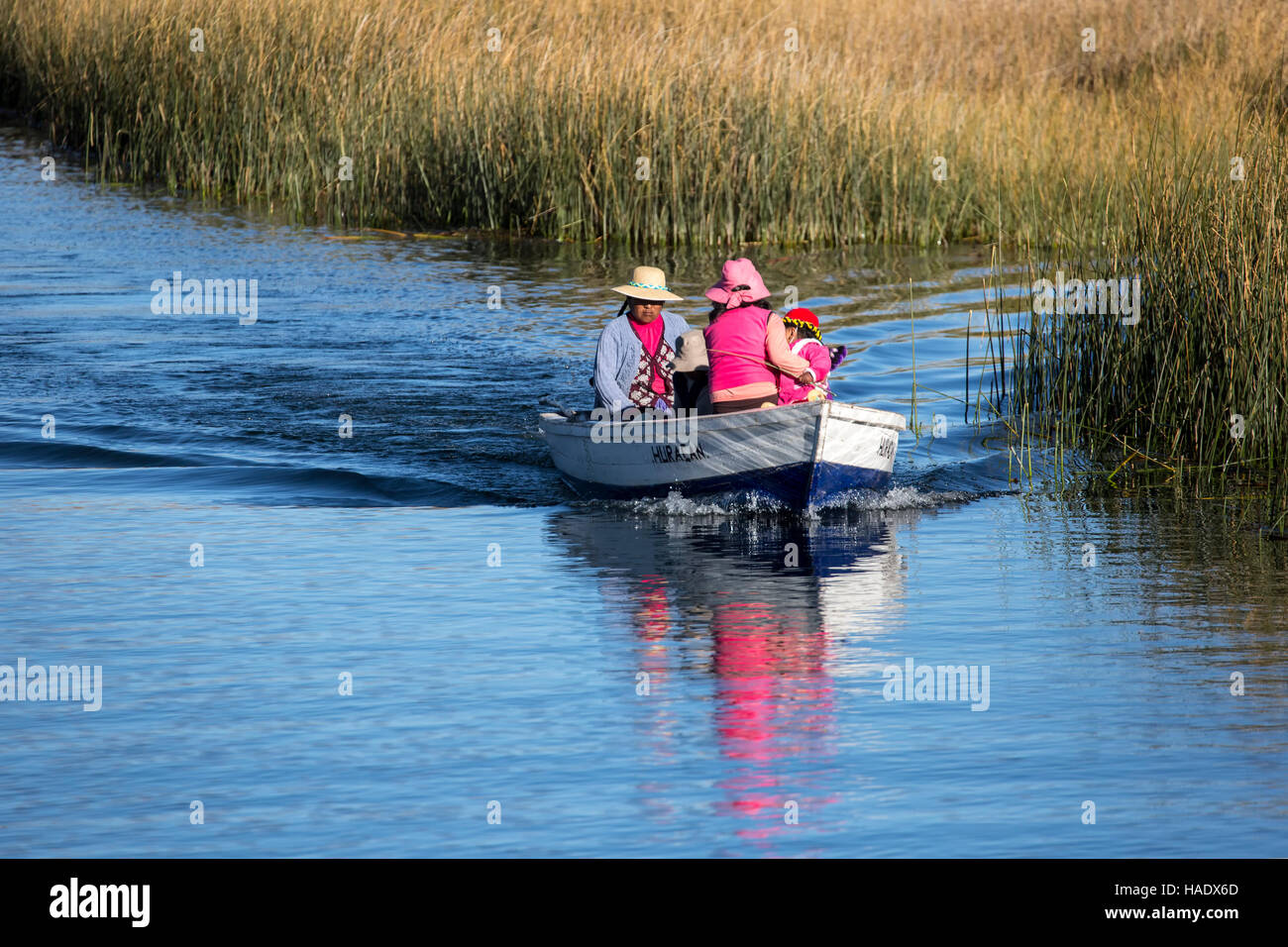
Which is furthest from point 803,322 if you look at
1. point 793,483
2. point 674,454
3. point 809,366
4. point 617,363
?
point 617,363

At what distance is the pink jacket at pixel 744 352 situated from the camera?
11.1 meters

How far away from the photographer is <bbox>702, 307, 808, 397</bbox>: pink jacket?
1109cm

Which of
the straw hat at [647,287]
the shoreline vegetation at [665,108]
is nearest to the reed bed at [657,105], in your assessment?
the shoreline vegetation at [665,108]

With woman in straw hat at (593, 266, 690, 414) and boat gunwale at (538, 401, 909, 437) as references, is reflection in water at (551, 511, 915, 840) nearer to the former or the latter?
boat gunwale at (538, 401, 909, 437)

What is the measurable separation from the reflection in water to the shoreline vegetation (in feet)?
25.7

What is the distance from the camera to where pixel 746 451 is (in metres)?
11.2

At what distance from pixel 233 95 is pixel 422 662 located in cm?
1725

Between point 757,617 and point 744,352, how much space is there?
2626mm

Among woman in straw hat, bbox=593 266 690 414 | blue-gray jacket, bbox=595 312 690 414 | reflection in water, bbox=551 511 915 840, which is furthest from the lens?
blue-gray jacket, bbox=595 312 690 414

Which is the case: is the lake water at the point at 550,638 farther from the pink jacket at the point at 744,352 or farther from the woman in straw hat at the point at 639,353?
the pink jacket at the point at 744,352

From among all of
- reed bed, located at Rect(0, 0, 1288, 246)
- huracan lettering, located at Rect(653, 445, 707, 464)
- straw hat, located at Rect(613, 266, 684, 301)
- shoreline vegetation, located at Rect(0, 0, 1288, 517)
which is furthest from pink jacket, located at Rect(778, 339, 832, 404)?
reed bed, located at Rect(0, 0, 1288, 246)

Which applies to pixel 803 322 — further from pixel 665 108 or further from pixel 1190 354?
pixel 665 108

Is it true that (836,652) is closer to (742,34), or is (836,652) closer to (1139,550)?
(1139,550)
